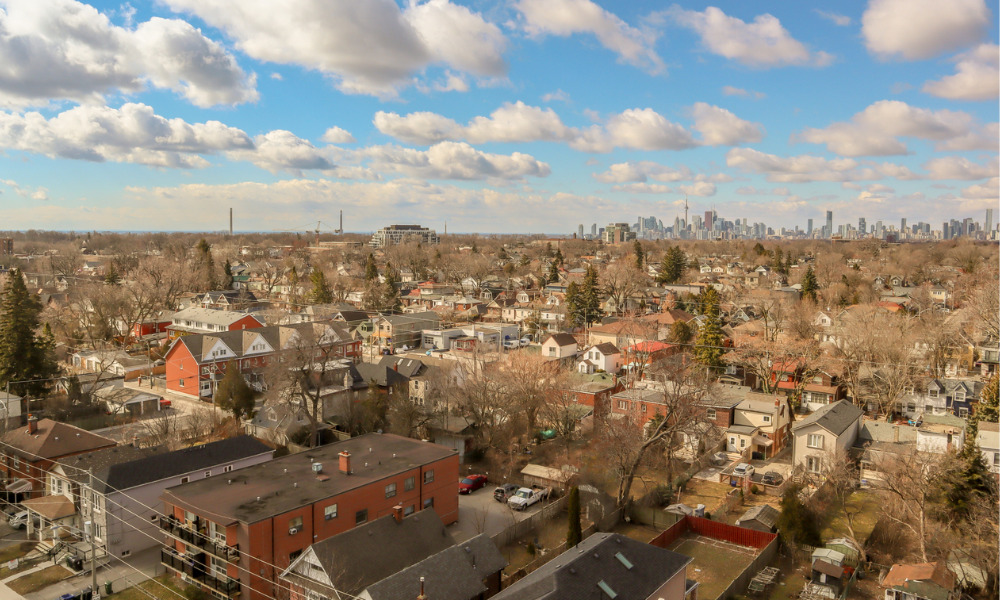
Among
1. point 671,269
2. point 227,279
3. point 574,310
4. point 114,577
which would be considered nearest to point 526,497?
point 114,577

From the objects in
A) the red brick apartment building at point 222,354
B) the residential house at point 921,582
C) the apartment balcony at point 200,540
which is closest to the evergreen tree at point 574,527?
the residential house at point 921,582

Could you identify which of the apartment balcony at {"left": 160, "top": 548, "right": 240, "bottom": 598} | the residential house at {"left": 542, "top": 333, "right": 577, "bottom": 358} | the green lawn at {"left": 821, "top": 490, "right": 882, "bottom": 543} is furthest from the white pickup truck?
the residential house at {"left": 542, "top": 333, "right": 577, "bottom": 358}

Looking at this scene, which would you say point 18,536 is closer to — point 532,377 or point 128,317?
point 532,377

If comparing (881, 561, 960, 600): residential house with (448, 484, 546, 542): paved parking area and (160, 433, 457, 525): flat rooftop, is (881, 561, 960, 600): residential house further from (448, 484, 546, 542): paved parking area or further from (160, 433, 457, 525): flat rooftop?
(160, 433, 457, 525): flat rooftop

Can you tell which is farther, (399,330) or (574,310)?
(574,310)

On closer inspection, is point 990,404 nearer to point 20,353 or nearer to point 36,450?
point 36,450

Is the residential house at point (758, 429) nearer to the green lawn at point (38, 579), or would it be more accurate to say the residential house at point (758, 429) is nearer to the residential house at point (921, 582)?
the residential house at point (921, 582)
